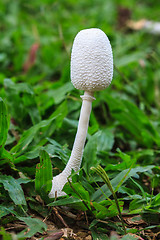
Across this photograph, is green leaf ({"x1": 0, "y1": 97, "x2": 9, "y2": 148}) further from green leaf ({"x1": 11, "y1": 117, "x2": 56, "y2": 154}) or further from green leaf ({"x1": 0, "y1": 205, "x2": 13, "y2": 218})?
green leaf ({"x1": 0, "y1": 205, "x2": 13, "y2": 218})

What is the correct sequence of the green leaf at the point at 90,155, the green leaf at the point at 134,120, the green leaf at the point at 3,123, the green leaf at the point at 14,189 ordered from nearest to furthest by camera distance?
the green leaf at the point at 14,189 → the green leaf at the point at 3,123 → the green leaf at the point at 90,155 → the green leaf at the point at 134,120

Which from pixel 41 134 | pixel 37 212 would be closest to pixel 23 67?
pixel 41 134

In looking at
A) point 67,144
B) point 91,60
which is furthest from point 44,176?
point 91,60

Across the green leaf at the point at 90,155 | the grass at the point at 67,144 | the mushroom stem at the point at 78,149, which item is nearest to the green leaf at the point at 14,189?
the grass at the point at 67,144

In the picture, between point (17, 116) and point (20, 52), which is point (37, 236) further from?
point (20, 52)

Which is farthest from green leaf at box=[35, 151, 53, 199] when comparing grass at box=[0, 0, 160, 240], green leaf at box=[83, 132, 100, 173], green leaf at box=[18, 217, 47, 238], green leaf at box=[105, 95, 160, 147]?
green leaf at box=[105, 95, 160, 147]

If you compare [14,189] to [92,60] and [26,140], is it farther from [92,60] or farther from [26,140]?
[92,60]

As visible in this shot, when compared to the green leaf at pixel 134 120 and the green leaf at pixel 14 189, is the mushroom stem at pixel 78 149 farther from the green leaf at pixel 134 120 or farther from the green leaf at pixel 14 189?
the green leaf at pixel 134 120
